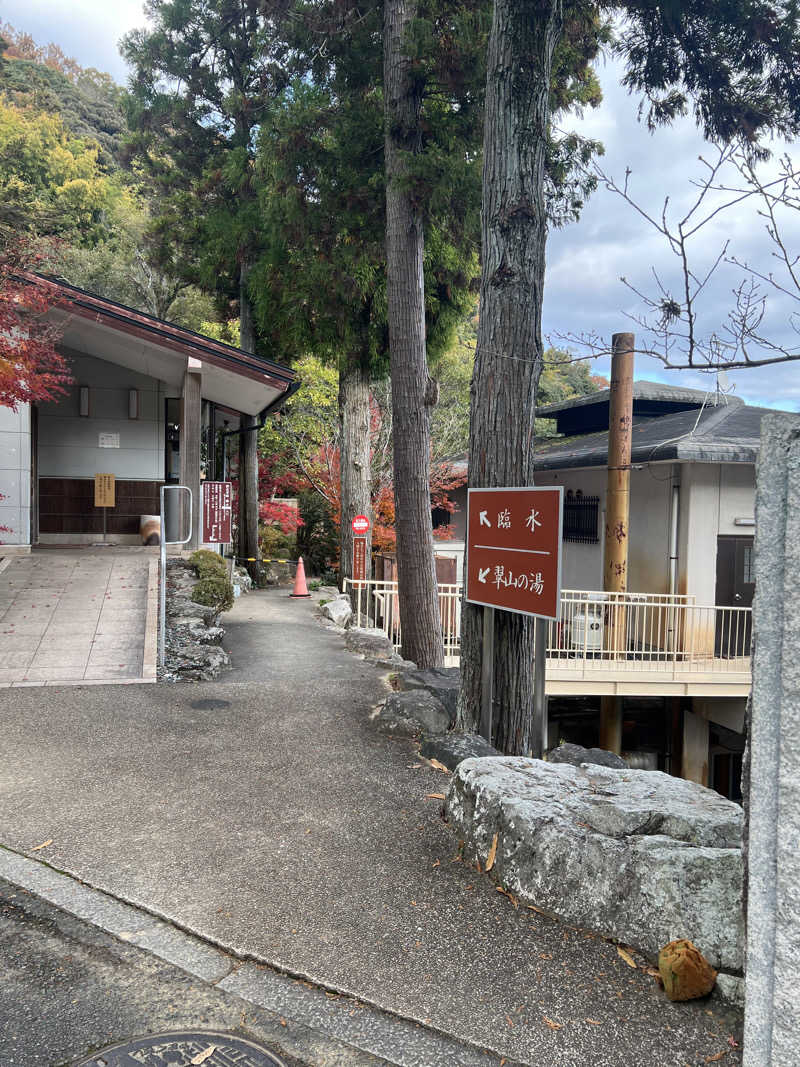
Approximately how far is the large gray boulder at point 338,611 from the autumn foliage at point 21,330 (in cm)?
582

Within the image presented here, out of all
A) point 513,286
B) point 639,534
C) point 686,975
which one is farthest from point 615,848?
point 639,534

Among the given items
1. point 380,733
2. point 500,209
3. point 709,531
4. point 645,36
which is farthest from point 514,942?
point 709,531

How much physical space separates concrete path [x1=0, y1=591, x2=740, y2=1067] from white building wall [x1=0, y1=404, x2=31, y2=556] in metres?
5.77

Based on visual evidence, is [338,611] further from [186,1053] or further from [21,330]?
[186,1053]

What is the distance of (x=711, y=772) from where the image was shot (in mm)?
13727

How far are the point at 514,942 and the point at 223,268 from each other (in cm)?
1791

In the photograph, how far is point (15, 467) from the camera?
11.6 m

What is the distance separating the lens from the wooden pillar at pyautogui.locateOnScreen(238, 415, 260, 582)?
19.3 meters

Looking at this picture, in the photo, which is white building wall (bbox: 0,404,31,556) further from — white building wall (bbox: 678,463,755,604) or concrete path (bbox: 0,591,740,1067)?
white building wall (bbox: 678,463,755,604)

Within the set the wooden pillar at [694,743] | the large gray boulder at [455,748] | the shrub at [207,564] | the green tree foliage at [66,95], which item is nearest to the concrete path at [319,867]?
the large gray boulder at [455,748]

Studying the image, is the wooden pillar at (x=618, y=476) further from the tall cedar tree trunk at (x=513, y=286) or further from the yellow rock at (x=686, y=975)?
the yellow rock at (x=686, y=975)

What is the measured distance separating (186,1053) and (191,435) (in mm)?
10313

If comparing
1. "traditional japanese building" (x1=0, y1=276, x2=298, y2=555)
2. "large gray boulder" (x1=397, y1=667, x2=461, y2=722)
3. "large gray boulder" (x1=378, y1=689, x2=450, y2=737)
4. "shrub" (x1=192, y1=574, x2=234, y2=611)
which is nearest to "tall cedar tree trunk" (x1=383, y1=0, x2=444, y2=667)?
"large gray boulder" (x1=397, y1=667, x2=461, y2=722)

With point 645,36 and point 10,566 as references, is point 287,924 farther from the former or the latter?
point 10,566
